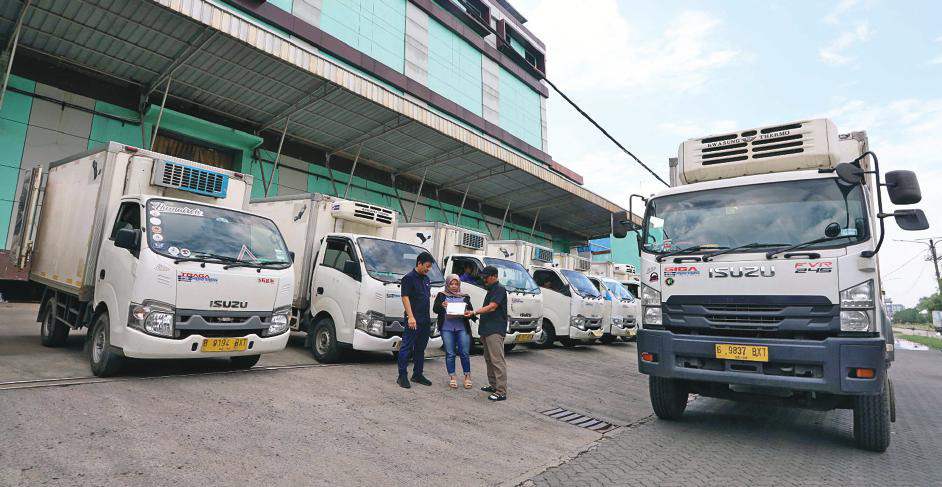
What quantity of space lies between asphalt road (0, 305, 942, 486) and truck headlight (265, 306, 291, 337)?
1.88 feet

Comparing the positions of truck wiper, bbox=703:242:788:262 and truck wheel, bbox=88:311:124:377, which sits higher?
truck wiper, bbox=703:242:788:262

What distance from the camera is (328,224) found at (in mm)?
8367

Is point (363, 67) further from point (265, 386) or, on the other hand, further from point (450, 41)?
point (265, 386)

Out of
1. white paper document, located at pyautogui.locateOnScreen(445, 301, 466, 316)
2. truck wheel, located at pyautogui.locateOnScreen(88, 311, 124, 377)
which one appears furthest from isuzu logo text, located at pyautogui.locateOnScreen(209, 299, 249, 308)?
white paper document, located at pyautogui.locateOnScreen(445, 301, 466, 316)

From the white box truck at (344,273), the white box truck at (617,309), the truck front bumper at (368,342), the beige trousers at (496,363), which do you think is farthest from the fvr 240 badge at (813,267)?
the white box truck at (617,309)

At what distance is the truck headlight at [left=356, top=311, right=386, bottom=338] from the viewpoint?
6883 millimetres

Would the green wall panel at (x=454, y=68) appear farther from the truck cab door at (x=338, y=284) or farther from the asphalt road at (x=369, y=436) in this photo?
the asphalt road at (x=369, y=436)

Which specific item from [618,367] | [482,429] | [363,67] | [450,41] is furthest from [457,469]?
[450,41]

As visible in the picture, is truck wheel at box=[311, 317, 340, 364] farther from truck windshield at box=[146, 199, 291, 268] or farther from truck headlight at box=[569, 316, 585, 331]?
truck headlight at box=[569, 316, 585, 331]

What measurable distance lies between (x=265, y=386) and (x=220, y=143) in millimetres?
11790

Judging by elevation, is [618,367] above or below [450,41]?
below

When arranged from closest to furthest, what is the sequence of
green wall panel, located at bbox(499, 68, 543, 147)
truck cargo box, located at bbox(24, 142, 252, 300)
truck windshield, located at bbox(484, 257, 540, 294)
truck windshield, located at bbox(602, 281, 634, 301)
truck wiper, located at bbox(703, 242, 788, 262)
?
truck wiper, located at bbox(703, 242, 788, 262) < truck cargo box, located at bbox(24, 142, 252, 300) < truck windshield, located at bbox(484, 257, 540, 294) < truck windshield, located at bbox(602, 281, 634, 301) < green wall panel, located at bbox(499, 68, 543, 147)

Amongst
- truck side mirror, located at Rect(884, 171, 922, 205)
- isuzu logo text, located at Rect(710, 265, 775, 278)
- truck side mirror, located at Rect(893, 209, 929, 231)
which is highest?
truck side mirror, located at Rect(884, 171, 922, 205)

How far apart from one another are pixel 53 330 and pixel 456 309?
5689 millimetres
